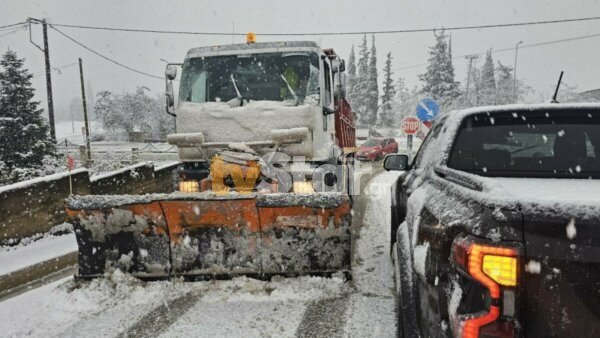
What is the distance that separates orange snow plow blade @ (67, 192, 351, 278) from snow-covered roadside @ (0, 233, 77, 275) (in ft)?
6.41

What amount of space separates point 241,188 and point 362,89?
74299 millimetres

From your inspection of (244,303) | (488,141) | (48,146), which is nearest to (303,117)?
(244,303)

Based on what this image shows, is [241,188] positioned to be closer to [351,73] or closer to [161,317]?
[161,317]

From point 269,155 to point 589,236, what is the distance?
4.54 m

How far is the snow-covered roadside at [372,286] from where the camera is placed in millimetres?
3734

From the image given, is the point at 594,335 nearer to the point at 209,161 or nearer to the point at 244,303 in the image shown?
the point at 244,303

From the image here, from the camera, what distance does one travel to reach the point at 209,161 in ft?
19.5

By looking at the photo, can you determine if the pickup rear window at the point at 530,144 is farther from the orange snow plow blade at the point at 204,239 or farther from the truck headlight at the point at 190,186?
the truck headlight at the point at 190,186

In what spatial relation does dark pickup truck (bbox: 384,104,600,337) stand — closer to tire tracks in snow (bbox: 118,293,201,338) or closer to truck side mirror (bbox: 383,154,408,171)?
truck side mirror (bbox: 383,154,408,171)

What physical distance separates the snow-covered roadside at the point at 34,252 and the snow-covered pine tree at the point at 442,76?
192 ft

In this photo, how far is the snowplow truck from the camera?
14.9ft

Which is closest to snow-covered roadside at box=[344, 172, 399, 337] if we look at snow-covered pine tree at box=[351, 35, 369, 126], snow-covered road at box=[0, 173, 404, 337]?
snow-covered road at box=[0, 173, 404, 337]

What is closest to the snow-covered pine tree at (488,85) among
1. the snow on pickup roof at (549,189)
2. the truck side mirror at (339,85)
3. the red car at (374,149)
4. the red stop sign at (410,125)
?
the red car at (374,149)

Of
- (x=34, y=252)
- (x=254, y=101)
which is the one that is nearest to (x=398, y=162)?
(x=254, y=101)
